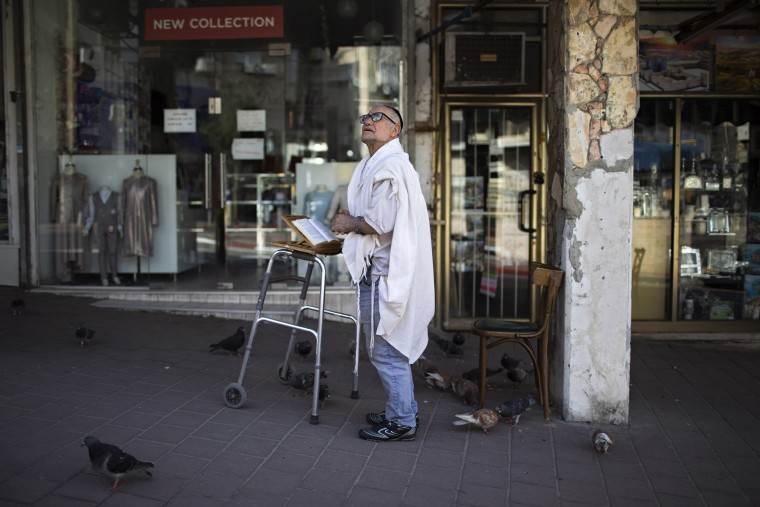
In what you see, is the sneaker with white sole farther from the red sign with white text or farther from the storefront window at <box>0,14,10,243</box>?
the storefront window at <box>0,14,10,243</box>

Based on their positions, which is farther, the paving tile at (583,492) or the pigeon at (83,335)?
the pigeon at (83,335)

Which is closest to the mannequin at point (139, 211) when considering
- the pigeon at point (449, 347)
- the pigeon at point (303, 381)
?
the pigeon at point (449, 347)

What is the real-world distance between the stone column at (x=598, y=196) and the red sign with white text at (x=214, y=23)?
17.1ft

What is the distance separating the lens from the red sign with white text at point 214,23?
363 inches

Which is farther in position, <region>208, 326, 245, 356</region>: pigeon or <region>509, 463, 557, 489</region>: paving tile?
<region>208, 326, 245, 356</region>: pigeon

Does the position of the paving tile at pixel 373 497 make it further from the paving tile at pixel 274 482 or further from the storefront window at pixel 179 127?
the storefront window at pixel 179 127

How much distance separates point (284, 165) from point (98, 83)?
2.69m

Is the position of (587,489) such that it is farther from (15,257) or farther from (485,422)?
(15,257)

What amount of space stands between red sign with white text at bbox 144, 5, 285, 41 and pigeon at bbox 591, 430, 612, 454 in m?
6.79

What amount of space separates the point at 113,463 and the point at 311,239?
5.85 feet

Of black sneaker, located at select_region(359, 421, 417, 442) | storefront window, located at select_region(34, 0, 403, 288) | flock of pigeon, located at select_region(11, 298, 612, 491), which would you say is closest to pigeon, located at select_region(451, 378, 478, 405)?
flock of pigeon, located at select_region(11, 298, 612, 491)

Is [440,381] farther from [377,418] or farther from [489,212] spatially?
[489,212]

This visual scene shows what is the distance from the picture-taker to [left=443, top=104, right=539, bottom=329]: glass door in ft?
27.5

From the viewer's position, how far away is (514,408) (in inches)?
189
